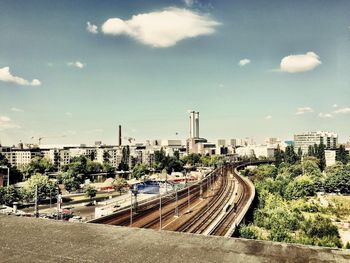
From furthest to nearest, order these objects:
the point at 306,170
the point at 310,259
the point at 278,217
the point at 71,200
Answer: the point at 306,170 < the point at 71,200 < the point at 278,217 < the point at 310,259

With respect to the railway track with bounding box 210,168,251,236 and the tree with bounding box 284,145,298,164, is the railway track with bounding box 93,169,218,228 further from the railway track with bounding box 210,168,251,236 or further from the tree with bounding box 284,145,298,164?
the tree with bounding box 284,145,298,164

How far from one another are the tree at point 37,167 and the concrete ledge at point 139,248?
474 ft

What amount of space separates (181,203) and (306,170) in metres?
84.6

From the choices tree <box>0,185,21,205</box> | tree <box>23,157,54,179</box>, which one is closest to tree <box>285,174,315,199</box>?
tree <box>0,185,21,205</box>

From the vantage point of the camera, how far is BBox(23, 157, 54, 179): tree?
468 ft

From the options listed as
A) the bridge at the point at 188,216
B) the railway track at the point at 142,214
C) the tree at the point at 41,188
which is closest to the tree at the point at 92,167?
the tree at the point at 41,188

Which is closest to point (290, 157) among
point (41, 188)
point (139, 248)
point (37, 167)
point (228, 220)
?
point (37, 167)

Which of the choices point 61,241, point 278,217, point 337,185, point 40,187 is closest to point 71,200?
point 40,187

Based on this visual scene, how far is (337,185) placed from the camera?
104 metres

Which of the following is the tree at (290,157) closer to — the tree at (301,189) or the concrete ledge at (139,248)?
the tree at (301,189)

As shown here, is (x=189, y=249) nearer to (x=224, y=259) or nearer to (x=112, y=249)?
(x=224, y=259)

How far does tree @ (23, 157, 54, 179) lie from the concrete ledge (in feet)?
474

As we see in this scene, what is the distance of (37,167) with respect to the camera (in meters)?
150

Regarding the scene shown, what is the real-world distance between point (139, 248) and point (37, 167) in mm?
156474
